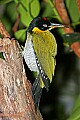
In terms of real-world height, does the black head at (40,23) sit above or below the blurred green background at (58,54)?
above

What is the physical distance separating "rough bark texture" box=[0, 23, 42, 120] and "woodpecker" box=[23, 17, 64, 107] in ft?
0.39

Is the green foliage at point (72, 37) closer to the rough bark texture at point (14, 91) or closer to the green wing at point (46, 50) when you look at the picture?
the green wing at point (46, 50)

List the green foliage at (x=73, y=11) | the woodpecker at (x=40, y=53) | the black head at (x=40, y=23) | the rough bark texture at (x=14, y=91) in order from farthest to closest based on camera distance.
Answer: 1. the green foliage at (x=73, y=11)
2. the black head at (x=40, y=23)
3. the woodpecker at (x=40, y=53)
4. the rough bark texture at (x=14, y=91)

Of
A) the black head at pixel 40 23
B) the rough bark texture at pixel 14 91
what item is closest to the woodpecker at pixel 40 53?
the black head at pixel 40 23

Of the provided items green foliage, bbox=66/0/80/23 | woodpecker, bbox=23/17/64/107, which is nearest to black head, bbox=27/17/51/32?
woodpecker, bbox=23/17/64/107

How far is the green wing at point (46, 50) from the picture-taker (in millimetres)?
975

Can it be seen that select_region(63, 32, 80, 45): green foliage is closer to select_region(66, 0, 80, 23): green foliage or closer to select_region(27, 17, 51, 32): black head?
select_region(27, 17, 51, 32): black head

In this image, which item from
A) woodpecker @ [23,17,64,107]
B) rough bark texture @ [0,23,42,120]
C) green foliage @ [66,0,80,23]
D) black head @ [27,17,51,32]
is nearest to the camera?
rough bark texture @ [0,23,42,120]

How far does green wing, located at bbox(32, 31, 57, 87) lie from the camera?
975 mm

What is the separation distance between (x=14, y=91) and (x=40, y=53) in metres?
0.25

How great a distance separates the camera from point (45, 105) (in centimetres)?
197

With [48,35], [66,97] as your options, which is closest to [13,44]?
[48,35]

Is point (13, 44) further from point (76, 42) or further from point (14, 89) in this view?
point (76, 42)

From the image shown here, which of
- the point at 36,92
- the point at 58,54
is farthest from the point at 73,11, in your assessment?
the point at 36,92
